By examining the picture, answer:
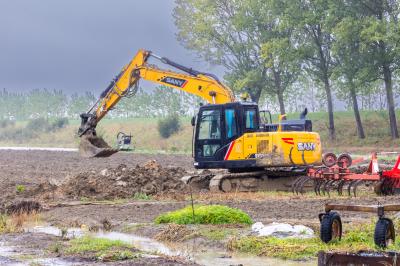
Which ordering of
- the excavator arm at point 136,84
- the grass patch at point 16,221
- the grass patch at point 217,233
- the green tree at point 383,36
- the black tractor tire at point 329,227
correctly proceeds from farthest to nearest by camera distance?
the green tree at point 383,36
the excavator arm at point 136,84
the grass patch at point 16,221
the grass patch at point 217,233
the black tractor tire at point 329,227

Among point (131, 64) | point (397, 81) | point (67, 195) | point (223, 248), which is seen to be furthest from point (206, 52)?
point (223, 248)

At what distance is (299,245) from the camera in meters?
14.2

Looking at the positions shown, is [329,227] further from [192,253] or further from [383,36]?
[383,36]

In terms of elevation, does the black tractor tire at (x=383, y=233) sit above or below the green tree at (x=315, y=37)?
below

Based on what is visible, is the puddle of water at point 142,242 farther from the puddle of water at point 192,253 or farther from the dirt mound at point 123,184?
the dirt mound at point 123,184

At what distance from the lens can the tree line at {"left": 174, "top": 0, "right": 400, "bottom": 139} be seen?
59.3 m

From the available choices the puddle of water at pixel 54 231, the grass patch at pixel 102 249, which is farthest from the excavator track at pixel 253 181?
the grass patch at pixel 102 249

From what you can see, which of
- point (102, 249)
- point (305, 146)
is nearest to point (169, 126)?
point (305, 146)

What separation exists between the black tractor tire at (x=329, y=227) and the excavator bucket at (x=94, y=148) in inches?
725

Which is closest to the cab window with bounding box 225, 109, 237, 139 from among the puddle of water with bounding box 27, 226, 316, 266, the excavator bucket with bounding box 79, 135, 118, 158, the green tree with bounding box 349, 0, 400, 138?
the excavator bucket with bounding box 79, 135, 118, 158

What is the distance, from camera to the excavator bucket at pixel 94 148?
3172 cm

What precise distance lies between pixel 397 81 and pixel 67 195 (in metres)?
50.7

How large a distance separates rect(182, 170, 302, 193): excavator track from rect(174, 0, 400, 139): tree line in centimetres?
2863

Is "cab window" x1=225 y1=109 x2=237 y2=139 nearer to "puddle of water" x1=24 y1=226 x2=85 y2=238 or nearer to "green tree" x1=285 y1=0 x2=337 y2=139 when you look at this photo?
"puddle of water" x1=24 y1=226 x2=85 y2=238
